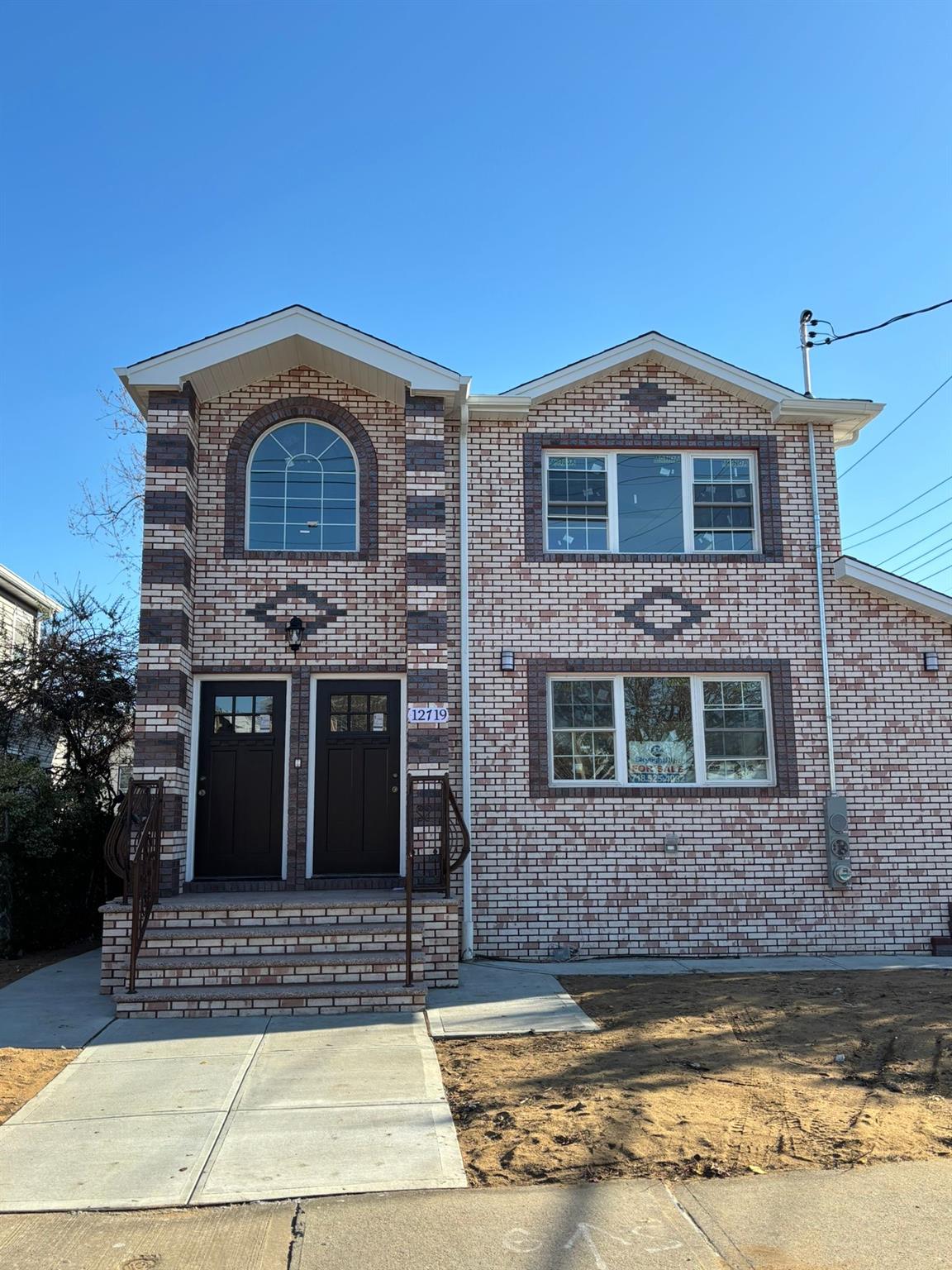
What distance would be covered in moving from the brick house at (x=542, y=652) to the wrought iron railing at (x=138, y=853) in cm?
41

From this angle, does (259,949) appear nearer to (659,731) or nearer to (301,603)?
(301,603)

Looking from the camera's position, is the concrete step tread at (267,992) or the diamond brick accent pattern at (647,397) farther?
the diamond brick accent pattern at (647,397)

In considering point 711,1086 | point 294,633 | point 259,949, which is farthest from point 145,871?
point 711,1086

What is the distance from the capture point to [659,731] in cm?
1094

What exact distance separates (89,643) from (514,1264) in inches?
432

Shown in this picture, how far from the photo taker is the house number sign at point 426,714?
9.89m

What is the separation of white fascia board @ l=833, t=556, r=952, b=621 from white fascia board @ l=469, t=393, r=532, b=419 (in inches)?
149

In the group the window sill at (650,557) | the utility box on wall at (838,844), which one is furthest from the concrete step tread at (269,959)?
the utility box on wall at (838,844)

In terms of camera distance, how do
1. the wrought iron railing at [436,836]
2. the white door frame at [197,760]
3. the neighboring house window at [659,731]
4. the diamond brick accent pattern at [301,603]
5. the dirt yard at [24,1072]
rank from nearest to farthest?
1. the dirt yard at [24,1072]
2. the wrought iron railing at [436,836]
3. the white door frame at [197,760]
4. the diamond brick accent pattern at [301,603]
5. the neighboring house window at [659,731]

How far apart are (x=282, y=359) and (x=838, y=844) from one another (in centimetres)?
760

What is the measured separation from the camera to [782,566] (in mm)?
11281

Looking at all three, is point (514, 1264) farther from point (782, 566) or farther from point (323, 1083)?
point (782, 566)

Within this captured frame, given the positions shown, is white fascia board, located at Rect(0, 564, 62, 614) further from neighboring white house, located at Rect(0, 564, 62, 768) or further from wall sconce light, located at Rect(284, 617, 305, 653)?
wall sconce light, located at Rect(284, 617, 305, 653)

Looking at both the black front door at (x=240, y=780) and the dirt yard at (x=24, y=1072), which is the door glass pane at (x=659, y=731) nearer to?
the black front door at (x=240, y=780)
